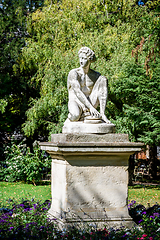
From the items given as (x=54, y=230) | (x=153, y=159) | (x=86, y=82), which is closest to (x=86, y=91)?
(x=86, y=82)

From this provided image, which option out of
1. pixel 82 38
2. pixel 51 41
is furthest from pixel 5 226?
pixel 51 41

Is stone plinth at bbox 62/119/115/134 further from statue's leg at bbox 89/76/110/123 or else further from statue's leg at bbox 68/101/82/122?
statue's leg at bbox 89/76/110/123

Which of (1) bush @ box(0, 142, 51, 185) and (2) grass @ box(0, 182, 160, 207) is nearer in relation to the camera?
(2) grass @ box(0, 182, 160, 207)

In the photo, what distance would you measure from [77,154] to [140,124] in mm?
7557

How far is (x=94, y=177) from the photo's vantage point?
479 cm

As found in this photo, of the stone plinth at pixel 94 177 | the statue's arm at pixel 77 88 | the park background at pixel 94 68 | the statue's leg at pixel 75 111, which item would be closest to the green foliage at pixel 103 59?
the park background at pixel 94 68

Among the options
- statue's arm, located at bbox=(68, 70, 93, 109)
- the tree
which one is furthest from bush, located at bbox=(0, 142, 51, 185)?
statue's arm, located at bbox=(68, 70, 93, 109)

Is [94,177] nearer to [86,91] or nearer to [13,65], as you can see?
[86,91]

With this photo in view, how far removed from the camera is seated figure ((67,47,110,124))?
5052mm

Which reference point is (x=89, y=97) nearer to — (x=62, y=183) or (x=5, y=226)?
(x=62, y=183)

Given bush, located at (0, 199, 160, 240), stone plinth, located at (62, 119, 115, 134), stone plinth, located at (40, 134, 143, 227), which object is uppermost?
stone plinth, located at (62, 119, 115, 134)

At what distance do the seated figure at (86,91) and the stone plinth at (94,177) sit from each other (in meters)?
0.42

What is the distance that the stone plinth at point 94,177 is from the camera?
4648 millimetres

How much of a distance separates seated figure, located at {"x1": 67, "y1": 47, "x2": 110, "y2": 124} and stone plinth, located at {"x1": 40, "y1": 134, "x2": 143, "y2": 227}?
16.5 inches
